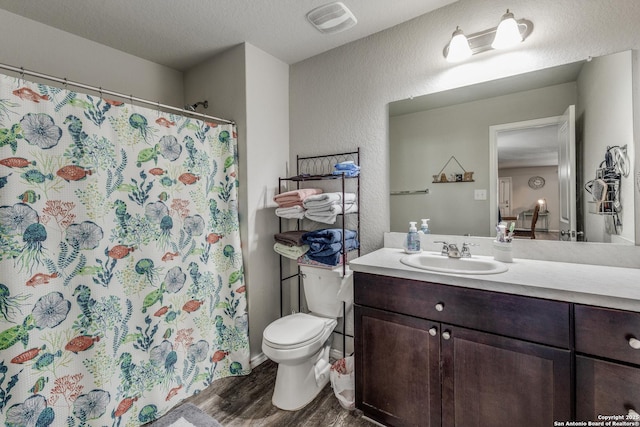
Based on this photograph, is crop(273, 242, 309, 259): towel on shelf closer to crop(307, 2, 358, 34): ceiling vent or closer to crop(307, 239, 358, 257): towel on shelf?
crop(307, 239, 358, 257): towel on shelf

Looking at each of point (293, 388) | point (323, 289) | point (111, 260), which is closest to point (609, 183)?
point (323, 289)

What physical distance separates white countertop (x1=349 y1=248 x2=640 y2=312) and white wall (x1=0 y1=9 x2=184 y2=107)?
2.20 meters

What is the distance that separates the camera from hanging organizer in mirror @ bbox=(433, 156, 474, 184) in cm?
171

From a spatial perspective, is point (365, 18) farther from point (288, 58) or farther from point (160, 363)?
point (160, 363)

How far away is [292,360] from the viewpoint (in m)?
1.59

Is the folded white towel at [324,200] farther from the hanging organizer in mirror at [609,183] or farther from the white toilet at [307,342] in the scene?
the hanging organizer in mirror at [609,183]

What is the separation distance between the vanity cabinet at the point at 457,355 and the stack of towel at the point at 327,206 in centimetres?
51

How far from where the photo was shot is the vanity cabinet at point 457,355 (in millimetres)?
1045

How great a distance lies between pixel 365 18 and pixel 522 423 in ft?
7.25

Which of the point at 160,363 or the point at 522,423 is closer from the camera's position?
the point at 522,423

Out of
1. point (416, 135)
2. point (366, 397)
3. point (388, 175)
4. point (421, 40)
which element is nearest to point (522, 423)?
point (366, 397)

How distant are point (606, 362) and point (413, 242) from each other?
940mm

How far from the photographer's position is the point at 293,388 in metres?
1.65

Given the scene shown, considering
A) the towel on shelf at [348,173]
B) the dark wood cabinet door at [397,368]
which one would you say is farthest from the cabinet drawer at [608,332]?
the towel on shelf at [348,173]
